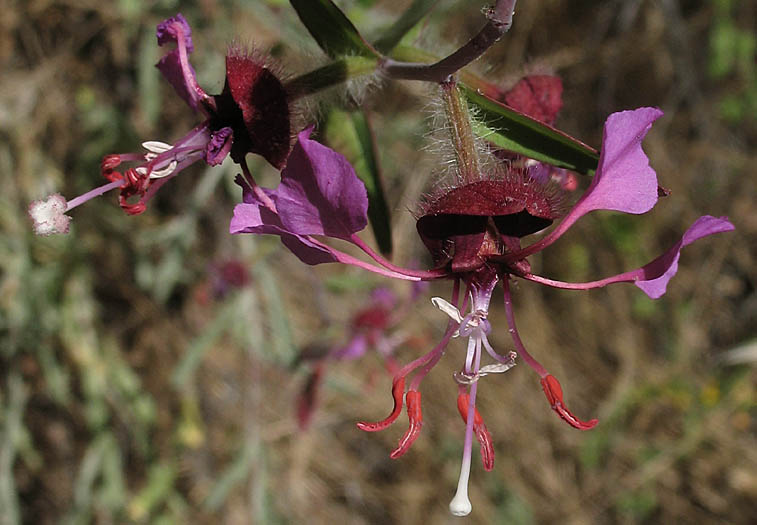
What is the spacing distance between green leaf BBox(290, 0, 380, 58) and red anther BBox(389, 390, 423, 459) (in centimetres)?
65

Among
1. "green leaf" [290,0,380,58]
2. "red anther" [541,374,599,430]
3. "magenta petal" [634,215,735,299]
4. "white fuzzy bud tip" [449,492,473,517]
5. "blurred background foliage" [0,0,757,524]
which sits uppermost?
"green leaf" [290,0,380,58]

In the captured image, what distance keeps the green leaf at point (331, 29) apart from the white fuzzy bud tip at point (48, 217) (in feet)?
1.87

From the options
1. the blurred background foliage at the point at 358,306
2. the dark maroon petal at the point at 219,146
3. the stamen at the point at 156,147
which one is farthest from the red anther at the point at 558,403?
the blurred background foliage at the point at 358,306

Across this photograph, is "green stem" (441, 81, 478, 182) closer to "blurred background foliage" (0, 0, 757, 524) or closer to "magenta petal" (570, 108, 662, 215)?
"magenta petal" (570, 108, 662, 215)

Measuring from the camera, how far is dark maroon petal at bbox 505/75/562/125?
151 centimetres

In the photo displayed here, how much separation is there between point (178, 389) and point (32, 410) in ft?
2.55

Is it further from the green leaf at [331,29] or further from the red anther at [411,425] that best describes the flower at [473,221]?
the green leaf at [331,29]

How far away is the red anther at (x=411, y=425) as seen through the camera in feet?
3.94

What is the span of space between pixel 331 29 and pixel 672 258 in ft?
2.44

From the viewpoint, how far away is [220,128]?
1.29 meters

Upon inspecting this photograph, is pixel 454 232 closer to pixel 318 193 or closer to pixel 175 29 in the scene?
pixel 318 193

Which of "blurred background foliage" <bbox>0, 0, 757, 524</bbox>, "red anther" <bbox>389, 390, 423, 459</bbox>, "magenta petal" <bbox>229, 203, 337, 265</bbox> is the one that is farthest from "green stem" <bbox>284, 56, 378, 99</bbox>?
"blurred background foliage" <bbox>0, 0, 757, 524</bbox>

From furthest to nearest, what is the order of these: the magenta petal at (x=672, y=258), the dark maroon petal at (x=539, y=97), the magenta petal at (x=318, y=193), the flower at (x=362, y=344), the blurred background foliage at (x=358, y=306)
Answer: the blurred background foliage at (x=358, y=306) < the flower at (x=362, y=344) < the dark maroon petal at (x=539, y=97) < the magenta petal at (x=672, y=258) < the magenta petal at (x=318, y=193)

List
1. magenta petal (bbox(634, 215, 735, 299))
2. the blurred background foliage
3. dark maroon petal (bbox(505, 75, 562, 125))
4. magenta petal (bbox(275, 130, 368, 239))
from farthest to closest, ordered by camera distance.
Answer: the blurred background foliage, dark maroon petal (bbox(505, 75, 562, 125)), magenta petal (bbox(634, 215, 735, 299)), magenta petal (bbox(275, 130, 368, 239))
